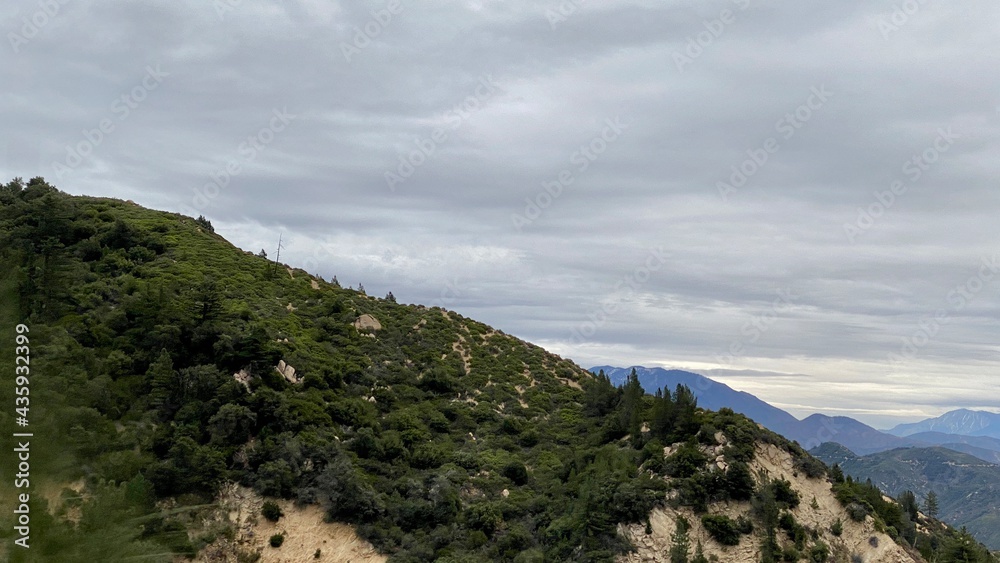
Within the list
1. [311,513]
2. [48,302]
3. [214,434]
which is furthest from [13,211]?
[311,513]

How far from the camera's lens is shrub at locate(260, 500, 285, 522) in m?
33.4

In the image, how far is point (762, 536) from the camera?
33.0m

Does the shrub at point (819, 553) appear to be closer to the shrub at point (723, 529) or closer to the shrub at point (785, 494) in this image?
the shrub at point (785, 494)

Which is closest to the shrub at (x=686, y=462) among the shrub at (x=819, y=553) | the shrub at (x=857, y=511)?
the shrub at (x=819, y=553)

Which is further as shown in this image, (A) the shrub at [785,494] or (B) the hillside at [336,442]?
(A) the shrub at [785,494]

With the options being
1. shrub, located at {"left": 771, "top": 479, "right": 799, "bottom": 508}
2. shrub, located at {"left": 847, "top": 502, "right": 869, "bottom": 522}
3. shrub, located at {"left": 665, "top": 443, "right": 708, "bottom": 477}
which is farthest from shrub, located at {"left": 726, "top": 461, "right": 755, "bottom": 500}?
shrub, located at {"left": 847, "top": 502, "right": 869, "bottom": 522}

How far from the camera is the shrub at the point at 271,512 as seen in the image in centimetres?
3338

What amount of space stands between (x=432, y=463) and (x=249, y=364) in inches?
485

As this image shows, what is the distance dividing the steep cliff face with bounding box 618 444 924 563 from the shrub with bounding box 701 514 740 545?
0.21m

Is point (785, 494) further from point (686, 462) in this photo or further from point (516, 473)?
point (516, 473)

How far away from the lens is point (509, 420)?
48.1m

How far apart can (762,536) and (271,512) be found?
23.8 meters

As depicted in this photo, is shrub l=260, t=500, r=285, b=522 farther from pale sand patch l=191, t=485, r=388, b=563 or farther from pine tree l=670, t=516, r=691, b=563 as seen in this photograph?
pine tree l=670, t=516, r=691, b=563

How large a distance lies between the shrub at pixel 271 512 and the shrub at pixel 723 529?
2078cm
